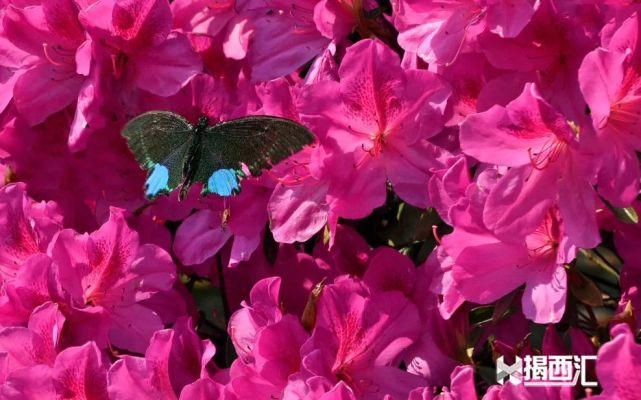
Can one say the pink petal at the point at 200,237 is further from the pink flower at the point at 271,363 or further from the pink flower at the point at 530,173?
the pink flower at the point at 530,173

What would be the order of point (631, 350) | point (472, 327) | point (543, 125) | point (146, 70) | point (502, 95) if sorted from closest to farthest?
point (631, 350), point (543, 125), point (502, 95), point (472, 327), point (146, 70)

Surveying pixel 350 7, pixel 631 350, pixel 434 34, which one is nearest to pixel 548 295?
pixel 631 350

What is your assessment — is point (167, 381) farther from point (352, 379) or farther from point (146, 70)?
point (146, 70)

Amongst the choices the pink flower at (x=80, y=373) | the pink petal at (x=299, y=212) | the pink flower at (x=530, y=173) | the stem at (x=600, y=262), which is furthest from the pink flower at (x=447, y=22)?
the pink flower at (x=80, y=373)

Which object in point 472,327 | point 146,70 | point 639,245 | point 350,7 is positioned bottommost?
point 472,327

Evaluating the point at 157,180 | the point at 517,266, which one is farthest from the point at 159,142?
the point at 517,266

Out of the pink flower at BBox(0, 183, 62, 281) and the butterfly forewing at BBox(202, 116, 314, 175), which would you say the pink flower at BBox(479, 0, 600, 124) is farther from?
the pink flower at BBox(0, 183, 62, 281)
